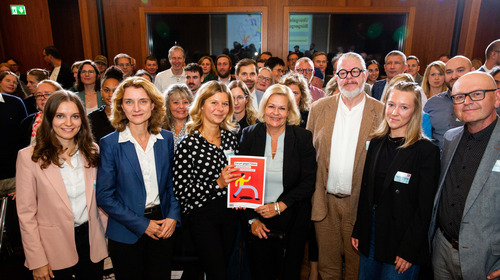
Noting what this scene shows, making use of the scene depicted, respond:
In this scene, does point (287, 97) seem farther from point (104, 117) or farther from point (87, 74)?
point (87, 74)

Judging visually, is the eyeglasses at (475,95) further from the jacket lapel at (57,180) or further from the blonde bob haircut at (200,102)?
the jacket lapel at (57,180)

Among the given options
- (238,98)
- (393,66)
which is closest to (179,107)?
(238,98)

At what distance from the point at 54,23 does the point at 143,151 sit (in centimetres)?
807

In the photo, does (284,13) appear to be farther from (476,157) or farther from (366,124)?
(476,157)

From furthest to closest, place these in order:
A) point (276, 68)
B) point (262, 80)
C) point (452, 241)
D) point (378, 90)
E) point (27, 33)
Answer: point (27, 33) < point (276, 68) < point (378, 90) < point (262, 80) < point (452, 241)

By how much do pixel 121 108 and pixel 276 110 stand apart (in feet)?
3.81

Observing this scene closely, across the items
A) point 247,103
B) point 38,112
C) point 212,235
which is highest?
point 247,103

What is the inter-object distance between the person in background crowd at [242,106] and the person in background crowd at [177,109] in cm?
48

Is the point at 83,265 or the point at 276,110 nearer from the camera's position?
the point at 83,265

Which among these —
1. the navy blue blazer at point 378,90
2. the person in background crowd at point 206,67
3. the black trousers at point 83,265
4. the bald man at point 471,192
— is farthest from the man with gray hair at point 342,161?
the person in background crowd at point 206,67

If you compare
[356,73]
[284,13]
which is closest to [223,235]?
[356,73]

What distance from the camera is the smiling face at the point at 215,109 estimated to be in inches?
→ 90.8

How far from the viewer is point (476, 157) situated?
1.75 meters

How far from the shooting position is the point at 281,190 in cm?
231
